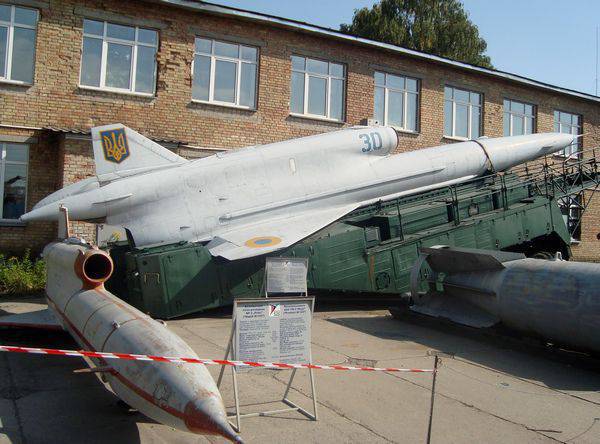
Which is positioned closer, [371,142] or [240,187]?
[240,187]

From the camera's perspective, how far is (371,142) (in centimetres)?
1143

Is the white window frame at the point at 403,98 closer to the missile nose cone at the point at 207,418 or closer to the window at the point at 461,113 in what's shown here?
the window at the point at 461,113

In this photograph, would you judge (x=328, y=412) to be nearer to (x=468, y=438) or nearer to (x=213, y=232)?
(x=468, y=438)

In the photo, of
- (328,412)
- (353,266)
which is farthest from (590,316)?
(353,266)

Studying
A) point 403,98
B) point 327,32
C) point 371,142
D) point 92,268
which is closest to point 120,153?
point 92,268

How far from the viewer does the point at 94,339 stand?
4.71 m

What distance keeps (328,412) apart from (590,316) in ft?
11.6

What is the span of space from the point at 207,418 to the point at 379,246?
7.23 metres

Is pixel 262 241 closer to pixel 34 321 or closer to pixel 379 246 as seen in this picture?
pixel 379 246

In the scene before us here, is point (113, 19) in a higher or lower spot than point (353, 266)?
higher

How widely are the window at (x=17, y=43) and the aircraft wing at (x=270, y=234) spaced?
7.03 m

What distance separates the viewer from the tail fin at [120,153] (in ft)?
30.3

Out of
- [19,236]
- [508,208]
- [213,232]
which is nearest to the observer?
[213,232]

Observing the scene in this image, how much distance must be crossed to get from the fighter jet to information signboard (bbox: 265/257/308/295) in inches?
77.7
